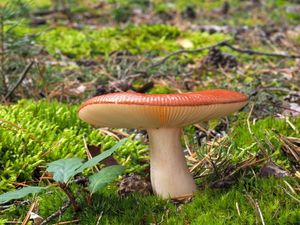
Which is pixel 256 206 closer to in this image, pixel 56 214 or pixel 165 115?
pixel 165 115

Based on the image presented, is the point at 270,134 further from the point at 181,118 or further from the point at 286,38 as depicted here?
the point at 286,38

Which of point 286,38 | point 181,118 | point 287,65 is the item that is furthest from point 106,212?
point 286,38

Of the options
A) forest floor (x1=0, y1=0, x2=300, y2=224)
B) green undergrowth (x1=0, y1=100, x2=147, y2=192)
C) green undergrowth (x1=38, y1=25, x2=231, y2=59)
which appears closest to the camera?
forest floor (x1=0, y1=0, x2=300, y2=224)

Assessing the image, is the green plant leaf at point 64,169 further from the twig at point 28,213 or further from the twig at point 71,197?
the twig at point 28,213

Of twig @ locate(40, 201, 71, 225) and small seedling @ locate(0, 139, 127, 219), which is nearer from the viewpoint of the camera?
small seedling @ locate(0, 139, 127, 219)

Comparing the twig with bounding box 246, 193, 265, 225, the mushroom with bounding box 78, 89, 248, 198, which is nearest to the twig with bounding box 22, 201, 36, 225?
the mushroom with bounding box 78, 89, 248, 198

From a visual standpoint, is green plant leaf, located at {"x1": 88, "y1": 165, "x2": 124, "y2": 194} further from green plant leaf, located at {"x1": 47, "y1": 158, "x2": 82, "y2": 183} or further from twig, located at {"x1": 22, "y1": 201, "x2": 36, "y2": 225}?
twig, located at {"x1": 22, "y1": 201, "x2": 36, "y2": 225}

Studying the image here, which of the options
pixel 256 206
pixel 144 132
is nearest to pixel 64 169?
pixel 256 206

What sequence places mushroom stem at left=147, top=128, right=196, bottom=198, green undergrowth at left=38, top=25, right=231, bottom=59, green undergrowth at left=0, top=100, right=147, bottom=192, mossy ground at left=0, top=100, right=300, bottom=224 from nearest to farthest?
mossy ground at left=0, top=100, right=300, bottom=224 → mushroom stem at left=147, top=128, right=196, bottom=198 → green undergrowth at left=0, top=100, right=147, bottom=192 → green undergrowth at left=38, top=25, right=231, bottom=59
